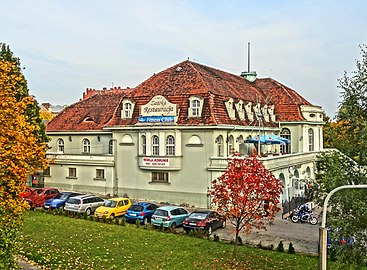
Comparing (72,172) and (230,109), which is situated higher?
(230,109)

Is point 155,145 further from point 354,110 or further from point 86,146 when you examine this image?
point 354,110

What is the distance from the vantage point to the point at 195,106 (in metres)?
36.4

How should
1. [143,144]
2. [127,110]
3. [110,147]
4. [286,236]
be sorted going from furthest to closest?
1. [110,147]
2. [127,110]
3. [143,144]
4. [286,236]

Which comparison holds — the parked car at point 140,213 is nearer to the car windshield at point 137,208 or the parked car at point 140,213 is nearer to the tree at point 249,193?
the car windshield at point 137,208

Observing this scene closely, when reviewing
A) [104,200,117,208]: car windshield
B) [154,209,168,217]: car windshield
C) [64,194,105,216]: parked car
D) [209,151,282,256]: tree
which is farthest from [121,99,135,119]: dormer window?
[209,151,282,256]: tree

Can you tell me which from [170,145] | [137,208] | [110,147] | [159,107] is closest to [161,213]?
[137,208]

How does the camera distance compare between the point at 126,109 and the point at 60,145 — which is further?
the point at 60,145

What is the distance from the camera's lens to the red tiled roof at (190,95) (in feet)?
120

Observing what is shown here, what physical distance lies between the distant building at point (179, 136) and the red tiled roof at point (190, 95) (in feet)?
0.36

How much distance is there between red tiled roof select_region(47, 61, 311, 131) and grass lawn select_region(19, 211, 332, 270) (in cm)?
1383

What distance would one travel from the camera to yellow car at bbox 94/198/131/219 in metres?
29.8

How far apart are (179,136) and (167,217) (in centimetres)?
1037

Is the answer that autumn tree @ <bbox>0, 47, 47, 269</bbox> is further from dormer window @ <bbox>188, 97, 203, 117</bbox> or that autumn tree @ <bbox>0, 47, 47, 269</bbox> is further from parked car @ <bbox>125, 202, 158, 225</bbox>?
dormer window @ <bbox>188, 97, 203, 117</bbox>

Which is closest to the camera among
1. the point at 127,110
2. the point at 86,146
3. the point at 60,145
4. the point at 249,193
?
the point at 249,193
